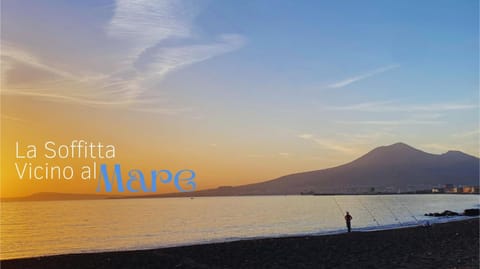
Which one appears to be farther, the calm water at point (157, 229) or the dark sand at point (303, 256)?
the calm water at point (157, 229)

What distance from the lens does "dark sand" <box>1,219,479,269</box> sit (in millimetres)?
18000

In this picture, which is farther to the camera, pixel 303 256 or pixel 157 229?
pixel 157 229

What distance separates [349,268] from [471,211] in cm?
5562

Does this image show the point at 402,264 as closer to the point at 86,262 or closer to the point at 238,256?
the point at 238,256

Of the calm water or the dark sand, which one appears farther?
the calm water

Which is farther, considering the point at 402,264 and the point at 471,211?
the point at 471,211

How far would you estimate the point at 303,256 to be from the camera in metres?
21.2

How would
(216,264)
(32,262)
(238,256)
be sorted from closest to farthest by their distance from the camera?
(216,264)
(238,256)
(32,262)

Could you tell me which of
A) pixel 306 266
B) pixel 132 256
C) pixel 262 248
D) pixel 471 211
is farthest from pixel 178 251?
pixel 471 211

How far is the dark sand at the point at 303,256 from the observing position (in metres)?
18.0

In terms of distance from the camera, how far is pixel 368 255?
808 inches

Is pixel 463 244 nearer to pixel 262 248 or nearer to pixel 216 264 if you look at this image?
pixel 262 248

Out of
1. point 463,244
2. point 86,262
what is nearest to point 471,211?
point 463,244

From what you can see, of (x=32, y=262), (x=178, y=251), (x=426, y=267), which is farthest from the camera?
(x=178, y=251)
